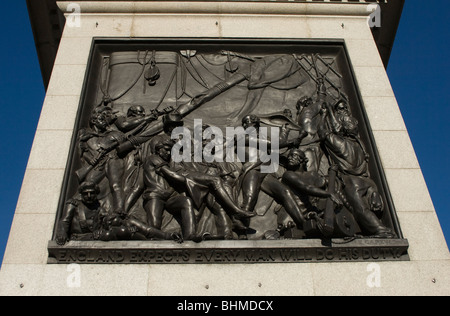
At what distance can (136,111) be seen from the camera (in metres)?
8.61

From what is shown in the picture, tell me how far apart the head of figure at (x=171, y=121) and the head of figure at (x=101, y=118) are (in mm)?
1124

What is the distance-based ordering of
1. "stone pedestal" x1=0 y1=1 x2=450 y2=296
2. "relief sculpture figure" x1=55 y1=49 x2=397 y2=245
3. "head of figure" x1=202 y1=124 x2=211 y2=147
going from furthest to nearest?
"head of figure" x1=202 y1=124 x2=211 y2=147 < "relief sculpture figure" x1=55 y1=49 x2=397 y2=245 < "stone pedestal" x1=0 y1=1 x2=450 y2=296

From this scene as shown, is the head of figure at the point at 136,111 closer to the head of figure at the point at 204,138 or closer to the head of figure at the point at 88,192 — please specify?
the head of figure at the point at 204,138

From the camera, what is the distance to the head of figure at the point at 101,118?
8.35 meters

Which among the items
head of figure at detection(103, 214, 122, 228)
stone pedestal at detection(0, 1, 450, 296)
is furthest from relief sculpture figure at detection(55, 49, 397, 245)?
stone pedestal at detection(0, 1, 450, 296)

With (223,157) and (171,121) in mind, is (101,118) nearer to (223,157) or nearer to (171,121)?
(171,121)

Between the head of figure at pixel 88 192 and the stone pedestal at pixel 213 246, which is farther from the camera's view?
the head of figure at pixel 88 192

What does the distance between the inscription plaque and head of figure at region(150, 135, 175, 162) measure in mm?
21

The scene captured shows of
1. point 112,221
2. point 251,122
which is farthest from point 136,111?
point 112,221

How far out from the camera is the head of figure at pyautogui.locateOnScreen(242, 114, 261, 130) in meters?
8.42

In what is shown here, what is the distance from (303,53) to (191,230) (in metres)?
5.44

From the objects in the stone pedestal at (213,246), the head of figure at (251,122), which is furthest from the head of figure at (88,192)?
the head of figure at (251,122)

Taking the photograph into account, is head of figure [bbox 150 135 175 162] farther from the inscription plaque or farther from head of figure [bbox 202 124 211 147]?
head of figure [bbox 202 124 211 147]

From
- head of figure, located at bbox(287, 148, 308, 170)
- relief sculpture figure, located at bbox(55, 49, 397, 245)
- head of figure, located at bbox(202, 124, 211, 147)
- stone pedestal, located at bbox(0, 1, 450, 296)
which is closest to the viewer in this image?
stone pedestal, located at bbox(0, 1, 450, 296)
